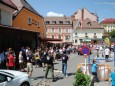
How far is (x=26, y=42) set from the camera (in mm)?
30531

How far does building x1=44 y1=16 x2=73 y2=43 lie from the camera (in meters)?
92.0

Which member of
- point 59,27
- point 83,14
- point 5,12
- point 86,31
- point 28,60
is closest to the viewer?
point 28,60

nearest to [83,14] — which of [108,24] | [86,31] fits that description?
[86,31]

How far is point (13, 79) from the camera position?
41.7 feet

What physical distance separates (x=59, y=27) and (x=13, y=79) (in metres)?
80.2

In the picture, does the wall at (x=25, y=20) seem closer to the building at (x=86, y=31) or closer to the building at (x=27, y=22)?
Answer: the building at (x=27, y=22)

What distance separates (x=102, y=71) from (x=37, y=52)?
27.2 ft

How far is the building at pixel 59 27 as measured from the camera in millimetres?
92000

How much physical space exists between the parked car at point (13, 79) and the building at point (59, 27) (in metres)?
78.3

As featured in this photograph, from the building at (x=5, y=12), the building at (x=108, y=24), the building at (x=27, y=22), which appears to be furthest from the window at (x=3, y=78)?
the building at (x=108, y=24)

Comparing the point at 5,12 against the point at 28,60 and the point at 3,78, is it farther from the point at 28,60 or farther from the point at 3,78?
the point at 3,78

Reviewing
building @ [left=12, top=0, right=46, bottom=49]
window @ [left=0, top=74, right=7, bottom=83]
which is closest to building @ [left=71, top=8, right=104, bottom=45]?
building @ [left=12, top=0, right=46, bottom=49]

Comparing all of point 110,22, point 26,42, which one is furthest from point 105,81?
point 110,22

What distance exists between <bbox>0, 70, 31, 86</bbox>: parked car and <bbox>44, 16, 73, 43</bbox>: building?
257 feet
